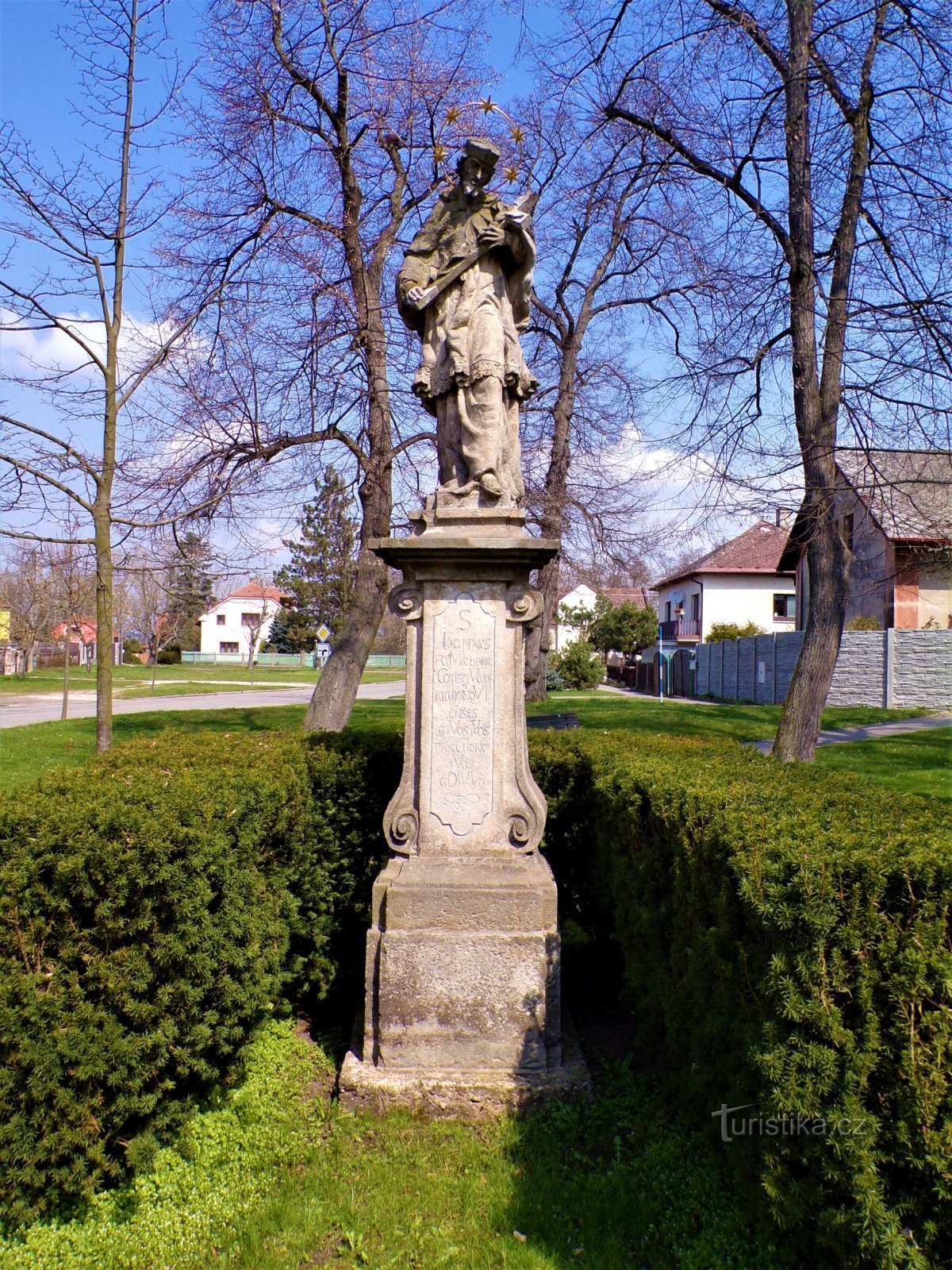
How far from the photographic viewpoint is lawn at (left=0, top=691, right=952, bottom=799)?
1074 cm

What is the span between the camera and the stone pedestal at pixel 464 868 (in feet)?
12.6

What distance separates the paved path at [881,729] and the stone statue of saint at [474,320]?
10.6 m

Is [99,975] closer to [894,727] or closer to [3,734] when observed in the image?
[3,734]

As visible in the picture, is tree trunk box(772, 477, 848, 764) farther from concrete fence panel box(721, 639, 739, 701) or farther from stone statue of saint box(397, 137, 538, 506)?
concrete fence panel box(721, 639, 739, 701)

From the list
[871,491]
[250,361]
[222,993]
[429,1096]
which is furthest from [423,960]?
[250,361]

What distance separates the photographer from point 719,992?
2.99m

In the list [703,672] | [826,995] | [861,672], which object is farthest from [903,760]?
[703,672]

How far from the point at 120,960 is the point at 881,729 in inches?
660

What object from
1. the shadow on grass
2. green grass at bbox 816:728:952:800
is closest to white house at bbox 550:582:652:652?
green grass at bbox 816:728:952:800

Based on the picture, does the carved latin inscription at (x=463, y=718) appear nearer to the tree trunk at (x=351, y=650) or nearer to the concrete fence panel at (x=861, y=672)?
the tree trunk at (x=351, y=650)

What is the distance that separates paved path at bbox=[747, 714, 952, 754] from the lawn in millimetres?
424

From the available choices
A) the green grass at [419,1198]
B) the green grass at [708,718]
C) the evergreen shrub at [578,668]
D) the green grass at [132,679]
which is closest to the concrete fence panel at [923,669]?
the green grass at [708,718]

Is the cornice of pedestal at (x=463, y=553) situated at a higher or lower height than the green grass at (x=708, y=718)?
higher

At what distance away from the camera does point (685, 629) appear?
1813 inches
